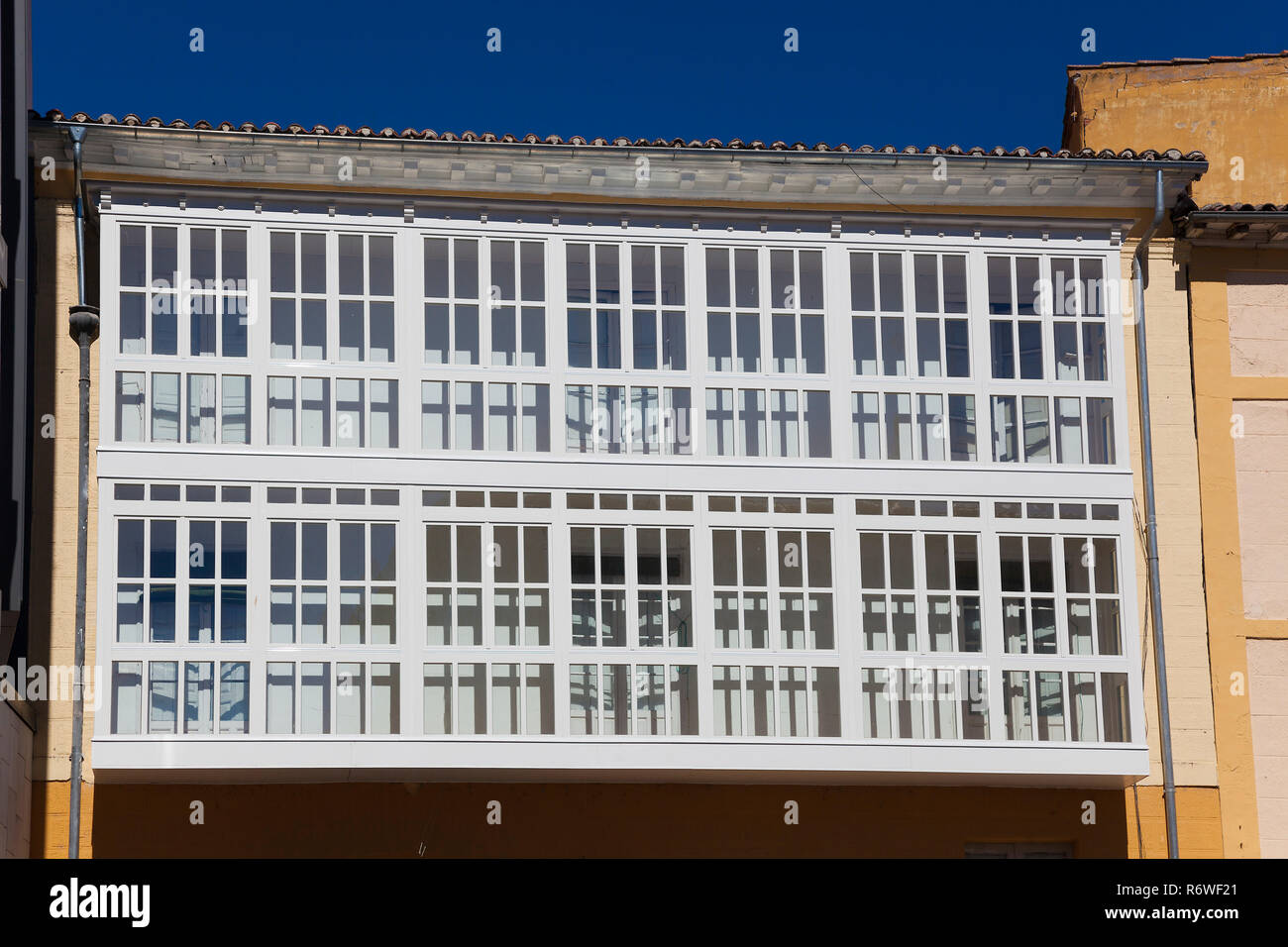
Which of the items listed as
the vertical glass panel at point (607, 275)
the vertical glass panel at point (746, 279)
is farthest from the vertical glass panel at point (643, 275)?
the vertical glass panel at point (746, 279)

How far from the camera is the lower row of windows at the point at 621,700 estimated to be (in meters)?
16.2

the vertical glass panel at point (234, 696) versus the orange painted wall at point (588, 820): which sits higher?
the vertical glass panel at point (234, 696)

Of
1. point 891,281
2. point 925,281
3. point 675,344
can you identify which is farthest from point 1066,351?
point 675,344

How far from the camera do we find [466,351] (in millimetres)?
17516

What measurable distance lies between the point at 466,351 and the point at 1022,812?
21.5 ft

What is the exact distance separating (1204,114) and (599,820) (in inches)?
450

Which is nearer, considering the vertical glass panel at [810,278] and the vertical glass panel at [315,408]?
the vertical glass panel at [315,408]

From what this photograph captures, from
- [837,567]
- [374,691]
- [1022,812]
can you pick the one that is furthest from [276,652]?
[1022,812]

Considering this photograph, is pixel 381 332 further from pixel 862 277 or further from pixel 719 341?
pixel 862 277

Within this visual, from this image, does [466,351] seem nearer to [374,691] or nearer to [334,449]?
[334,449]

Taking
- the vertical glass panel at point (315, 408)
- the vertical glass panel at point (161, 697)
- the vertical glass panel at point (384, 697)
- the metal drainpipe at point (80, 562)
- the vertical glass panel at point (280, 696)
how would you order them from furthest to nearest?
the vertical glass panel at point (315, 408) < the vertical glass panel at point (384, 697) < the vertical glass panel at point (280, 696) < the vertical glass panel at point (161, 697) < the metal drainpipe at point (80, 562)

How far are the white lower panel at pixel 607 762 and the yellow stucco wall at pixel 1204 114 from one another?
8.34 meters

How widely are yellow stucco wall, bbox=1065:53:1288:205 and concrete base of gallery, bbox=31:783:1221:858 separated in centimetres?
819

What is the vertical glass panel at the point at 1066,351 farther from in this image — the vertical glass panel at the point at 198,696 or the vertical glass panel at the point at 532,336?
the vertical glass panel at the point at 198,696
